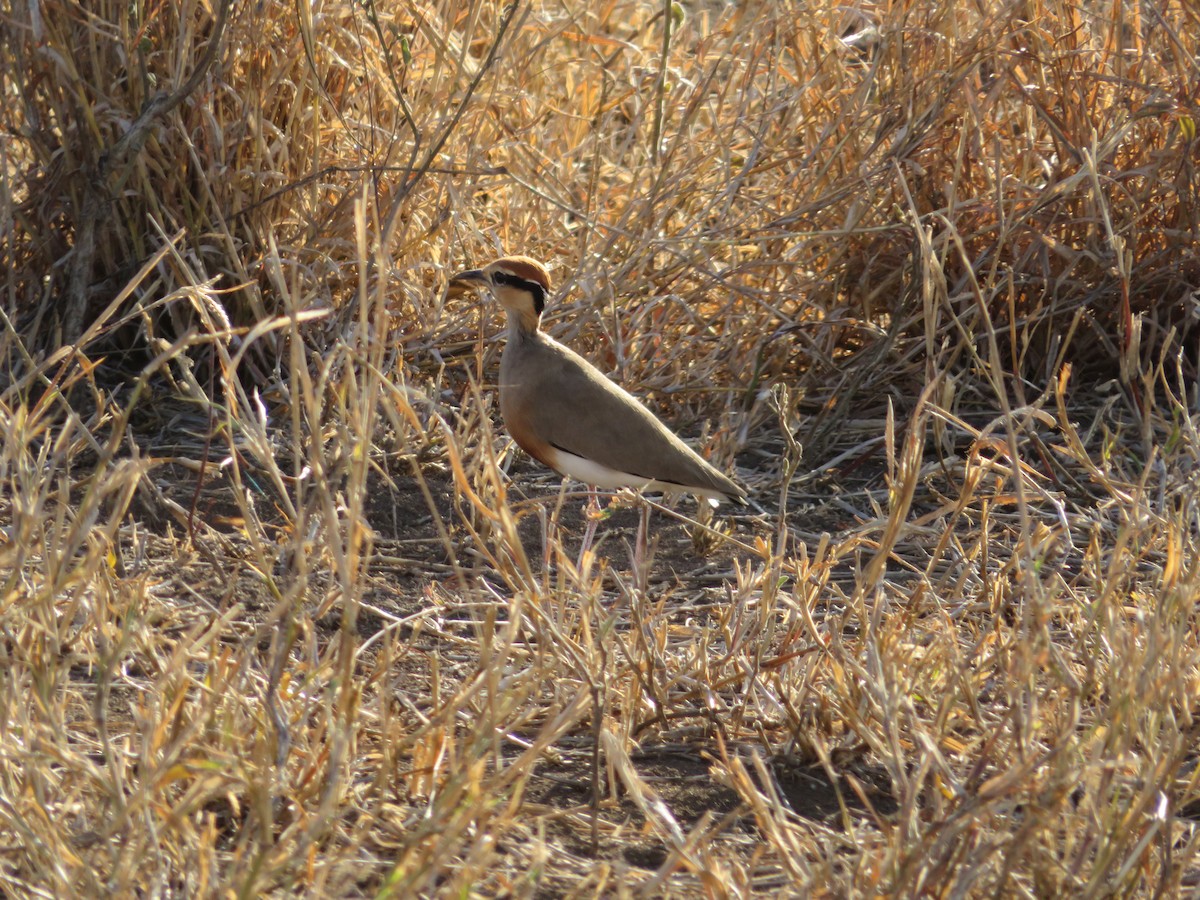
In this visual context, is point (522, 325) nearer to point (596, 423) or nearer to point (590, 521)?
point (596, 423)

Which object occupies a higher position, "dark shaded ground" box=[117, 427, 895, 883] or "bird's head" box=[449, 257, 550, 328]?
"bird's head" box=[449, 257, 550, 328]

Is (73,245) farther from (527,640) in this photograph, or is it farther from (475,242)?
(527,640)

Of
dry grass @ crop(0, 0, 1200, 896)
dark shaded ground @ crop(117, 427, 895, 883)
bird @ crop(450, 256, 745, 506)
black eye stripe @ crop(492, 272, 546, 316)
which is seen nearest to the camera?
dry grass @ crop(0, 0, 1200, 896)

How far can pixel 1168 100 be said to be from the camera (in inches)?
189

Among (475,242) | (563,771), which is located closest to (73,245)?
(475,242)

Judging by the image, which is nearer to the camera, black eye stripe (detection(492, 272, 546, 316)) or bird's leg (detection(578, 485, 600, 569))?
bird's leg (detection(578, 485, 600, 569))

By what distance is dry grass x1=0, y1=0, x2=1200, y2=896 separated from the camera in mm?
2328

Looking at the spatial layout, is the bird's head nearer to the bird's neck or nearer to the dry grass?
the bird's neck

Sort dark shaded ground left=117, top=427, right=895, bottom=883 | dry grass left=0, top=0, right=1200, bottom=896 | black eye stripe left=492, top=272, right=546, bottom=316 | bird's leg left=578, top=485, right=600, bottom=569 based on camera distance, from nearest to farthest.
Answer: dry grass left=0, top=0, right=1200, bottom=896
dark shaded ground left=117, top=427, right=895, bottom=883
bird's leg left=578, top=485, right=600, bottom=569
black eye stripe left=492, top=272, right=546, bottom=316

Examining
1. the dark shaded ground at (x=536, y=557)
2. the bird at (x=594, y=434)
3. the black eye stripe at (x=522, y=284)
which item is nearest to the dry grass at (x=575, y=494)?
the dark shaded ground at (x=536, y=557)

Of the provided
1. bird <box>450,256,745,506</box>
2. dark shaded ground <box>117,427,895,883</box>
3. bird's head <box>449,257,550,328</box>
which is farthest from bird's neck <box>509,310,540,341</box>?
dark shaded ground <box>117,427,895,883</box>

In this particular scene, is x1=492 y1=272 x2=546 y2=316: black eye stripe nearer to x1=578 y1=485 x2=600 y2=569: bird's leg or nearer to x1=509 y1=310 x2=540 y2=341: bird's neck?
x1=509 y1=310 x2=540 y2=341: bird's neck

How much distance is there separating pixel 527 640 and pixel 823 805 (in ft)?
2.12

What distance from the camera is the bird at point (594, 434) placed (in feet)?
14.0
